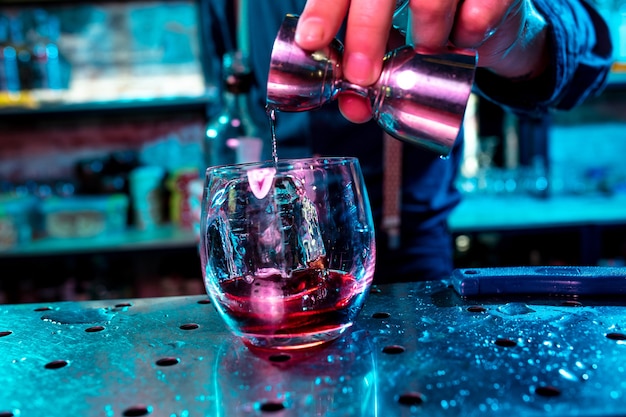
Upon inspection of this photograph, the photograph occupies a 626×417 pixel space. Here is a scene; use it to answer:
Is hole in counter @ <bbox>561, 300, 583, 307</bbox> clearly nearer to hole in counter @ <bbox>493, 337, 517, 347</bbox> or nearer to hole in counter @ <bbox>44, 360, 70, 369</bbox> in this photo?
hole in counter @ <bbox>493, 337, 517, 347</bbox>

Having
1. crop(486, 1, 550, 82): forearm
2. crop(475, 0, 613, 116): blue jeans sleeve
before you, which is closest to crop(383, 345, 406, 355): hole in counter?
crop(486, 1, 550, 82): forearm

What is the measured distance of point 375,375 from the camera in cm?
46

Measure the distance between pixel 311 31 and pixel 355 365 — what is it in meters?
0.28

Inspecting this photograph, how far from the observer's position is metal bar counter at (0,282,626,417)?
41 cm

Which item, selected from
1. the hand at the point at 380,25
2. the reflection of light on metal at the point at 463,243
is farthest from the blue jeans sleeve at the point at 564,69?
the reflection of light on metal at the point at 463,243

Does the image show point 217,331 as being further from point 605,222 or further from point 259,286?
point 605,222

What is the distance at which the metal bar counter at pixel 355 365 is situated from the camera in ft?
1.35

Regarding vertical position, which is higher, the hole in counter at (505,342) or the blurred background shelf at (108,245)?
the hole in counter at (505,342)

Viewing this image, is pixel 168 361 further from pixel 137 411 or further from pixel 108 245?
pixel 108 245

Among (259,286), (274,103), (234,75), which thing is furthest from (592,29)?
(259,286)

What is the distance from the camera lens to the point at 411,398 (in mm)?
417

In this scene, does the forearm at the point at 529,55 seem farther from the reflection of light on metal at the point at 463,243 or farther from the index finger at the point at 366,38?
the reflection of light on metal at the point at 463,243

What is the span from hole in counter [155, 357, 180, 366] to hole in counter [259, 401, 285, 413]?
0.39ft

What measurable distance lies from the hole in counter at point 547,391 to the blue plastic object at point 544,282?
0.23m
